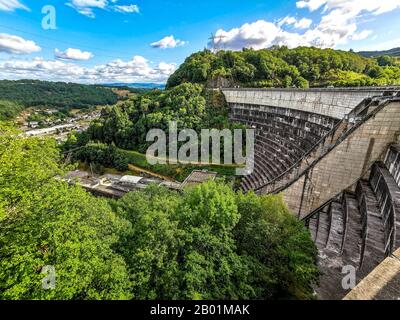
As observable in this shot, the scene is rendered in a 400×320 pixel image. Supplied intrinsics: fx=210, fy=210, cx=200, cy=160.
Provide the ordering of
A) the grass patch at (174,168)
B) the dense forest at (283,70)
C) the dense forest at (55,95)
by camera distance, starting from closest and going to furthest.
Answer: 1. the grass patch at (174,168)
2. the dense forest at (283,70)
3. the dense forest at (55,95)

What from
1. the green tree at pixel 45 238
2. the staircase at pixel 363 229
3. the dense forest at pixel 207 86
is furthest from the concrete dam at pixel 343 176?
the dense forest at pixel 207 86

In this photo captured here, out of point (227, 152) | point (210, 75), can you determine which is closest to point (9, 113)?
point (210, 75)

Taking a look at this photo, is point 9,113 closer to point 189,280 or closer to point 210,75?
point 210,75

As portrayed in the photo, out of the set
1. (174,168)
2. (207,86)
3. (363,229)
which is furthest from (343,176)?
(207,86)

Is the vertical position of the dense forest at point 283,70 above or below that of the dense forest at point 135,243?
above

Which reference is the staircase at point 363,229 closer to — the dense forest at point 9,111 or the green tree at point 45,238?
the green tree at point 45,238

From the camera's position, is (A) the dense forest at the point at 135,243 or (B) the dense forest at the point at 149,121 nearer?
(A) the dense forest at the point at 135,243

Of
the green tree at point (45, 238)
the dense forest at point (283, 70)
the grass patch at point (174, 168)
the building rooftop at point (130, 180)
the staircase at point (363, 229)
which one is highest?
the dense forest at point (283, 70)
